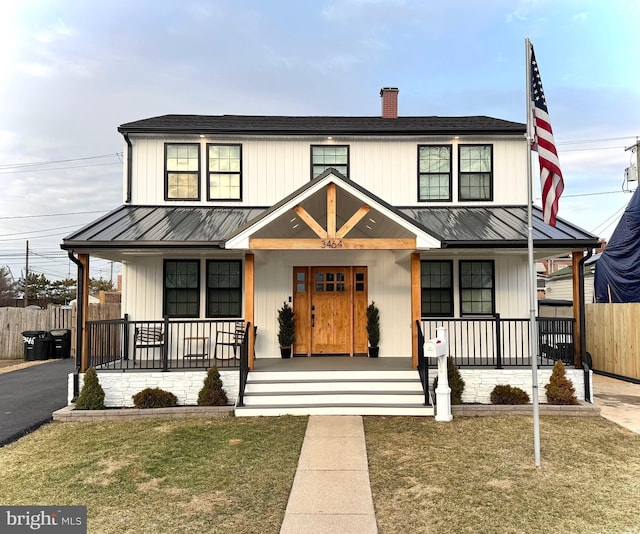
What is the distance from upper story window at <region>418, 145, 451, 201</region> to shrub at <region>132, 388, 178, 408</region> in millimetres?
7966

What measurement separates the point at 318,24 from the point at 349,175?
54.3 feet

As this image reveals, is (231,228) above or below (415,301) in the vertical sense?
above

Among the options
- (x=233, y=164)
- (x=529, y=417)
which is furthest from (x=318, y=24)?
(x=529, y=417)

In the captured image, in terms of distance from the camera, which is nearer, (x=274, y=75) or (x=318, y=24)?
(x=318, y=24)

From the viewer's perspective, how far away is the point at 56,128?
25797 millimetres

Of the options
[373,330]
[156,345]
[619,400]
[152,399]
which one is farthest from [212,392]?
[619,400]

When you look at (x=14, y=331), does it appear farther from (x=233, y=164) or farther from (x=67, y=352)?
(x=233, y=164)

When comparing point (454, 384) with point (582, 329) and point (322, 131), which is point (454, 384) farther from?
point (322, 131)

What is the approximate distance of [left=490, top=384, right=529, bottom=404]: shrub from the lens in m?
8.46

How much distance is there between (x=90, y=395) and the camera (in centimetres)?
815

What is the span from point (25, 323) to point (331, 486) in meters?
16.8

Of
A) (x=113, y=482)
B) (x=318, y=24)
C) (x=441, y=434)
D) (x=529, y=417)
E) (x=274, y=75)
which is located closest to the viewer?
(x=113, y=482)

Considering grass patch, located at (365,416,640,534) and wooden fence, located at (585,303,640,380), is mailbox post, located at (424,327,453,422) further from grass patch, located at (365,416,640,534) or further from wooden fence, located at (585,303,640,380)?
wooden fence, located at (585,303,640,380)

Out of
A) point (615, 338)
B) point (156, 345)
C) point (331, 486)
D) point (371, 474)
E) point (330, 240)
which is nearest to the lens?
point (331, 486)
